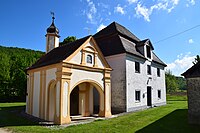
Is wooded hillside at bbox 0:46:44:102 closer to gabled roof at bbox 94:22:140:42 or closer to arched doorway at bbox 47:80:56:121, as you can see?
gabled roof at bbox 94:22:140:42

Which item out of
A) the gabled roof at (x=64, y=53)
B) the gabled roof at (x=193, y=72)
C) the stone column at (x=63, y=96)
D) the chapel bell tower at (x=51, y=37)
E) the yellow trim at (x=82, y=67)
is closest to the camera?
the gabled roof at (x=193, y=72)

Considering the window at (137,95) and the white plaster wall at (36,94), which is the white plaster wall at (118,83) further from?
the white plaster wall at (36,94)

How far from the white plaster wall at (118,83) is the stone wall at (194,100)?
796 centimetres

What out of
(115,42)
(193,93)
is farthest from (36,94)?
(193,93)

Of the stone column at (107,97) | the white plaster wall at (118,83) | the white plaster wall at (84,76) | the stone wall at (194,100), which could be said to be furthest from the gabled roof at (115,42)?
the stone wall at (194,100)

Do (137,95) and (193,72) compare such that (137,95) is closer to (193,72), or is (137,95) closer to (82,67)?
(82,67)

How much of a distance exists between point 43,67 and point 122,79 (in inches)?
317

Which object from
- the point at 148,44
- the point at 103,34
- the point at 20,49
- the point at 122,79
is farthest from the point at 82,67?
the point at 20,49

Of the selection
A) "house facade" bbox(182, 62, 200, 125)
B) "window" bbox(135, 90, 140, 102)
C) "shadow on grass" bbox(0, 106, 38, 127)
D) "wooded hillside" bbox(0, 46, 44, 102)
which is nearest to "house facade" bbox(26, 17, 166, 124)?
"window" bbox(135, 90, 140, 102)

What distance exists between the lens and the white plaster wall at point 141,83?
19.4 meters

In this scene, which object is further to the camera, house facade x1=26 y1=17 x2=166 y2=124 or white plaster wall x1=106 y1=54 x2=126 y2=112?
white plaster wall x1=106 y1=54 x2=126 y2=112

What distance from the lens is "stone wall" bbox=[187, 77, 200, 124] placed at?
11.2 metres

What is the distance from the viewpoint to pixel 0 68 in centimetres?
3828

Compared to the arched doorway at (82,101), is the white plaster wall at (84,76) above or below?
above
